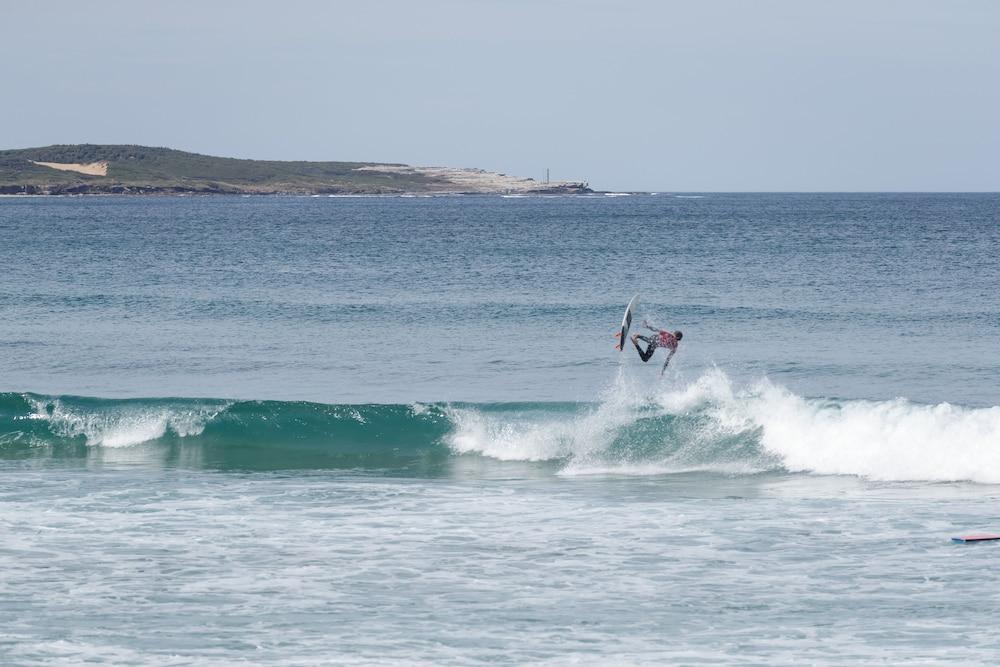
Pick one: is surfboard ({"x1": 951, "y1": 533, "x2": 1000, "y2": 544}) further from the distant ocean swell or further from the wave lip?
the wave lip

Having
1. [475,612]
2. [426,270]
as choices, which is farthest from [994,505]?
[426,270]

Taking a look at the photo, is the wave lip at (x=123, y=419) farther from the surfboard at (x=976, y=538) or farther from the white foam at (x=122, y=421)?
the surfboard at (x=976, y=538)

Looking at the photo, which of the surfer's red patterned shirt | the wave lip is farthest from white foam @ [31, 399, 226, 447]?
the surfer's red patterned shirt

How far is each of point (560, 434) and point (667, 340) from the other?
160 inches

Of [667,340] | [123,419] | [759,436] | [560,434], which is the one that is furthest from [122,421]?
[759,436]

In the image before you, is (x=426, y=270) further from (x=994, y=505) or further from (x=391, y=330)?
(x=994, y=505)

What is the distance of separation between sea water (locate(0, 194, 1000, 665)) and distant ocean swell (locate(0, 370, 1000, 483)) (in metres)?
0.08

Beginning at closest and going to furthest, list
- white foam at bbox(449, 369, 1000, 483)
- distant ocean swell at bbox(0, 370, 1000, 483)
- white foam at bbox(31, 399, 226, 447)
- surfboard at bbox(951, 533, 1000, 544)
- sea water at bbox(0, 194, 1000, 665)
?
1. sea water at bbox(0, 194, 1000, 665)
2. surfboard at bbox(951, 533, 1000, 544)
3. white foam at bbox(449, 369, 1000, 483)
4. distant ocean swell at bbox(0, 370, 1000, 483)
5. white foam at bbox(31, 399, 226, 447)

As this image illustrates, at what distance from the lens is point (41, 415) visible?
94.2 feet

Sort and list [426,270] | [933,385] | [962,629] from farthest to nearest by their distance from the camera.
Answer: [426,270] < [933,385] < [962,629]

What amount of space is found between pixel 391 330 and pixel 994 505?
78.6 feet

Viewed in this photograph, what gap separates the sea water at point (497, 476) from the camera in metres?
15.1

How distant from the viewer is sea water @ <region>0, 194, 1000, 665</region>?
594 inches

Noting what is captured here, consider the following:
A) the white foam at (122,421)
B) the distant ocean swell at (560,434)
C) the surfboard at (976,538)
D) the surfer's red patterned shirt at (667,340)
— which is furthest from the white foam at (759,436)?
the white foam at (122,421)
